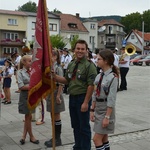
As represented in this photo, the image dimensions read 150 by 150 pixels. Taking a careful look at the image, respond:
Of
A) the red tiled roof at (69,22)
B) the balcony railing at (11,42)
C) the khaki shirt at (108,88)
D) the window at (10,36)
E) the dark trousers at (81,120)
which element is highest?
the red tiled roof at (69,22)

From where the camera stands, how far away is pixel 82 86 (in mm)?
4629

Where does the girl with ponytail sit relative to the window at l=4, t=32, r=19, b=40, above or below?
below

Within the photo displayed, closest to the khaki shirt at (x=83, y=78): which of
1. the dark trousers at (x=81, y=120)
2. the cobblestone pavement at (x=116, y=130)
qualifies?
the dark trousers at (x=81, y=120)

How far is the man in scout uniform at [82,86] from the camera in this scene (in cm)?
455

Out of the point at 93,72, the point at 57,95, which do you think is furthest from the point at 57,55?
the point at 93,72

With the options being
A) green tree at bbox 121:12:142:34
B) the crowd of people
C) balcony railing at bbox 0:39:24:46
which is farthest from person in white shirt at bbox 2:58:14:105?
green tree at bbox 121:12:142:34

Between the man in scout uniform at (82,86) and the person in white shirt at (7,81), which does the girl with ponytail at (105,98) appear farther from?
the person in white shirt at (7,81)

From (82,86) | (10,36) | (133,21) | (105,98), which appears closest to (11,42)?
(10,36)

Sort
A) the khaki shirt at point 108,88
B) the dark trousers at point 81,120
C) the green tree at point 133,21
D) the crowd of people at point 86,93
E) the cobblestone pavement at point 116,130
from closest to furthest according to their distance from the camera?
1. the khaki shirt at point 108,88
2. the crowd of people at point 86,93
3. the dark trousers at point 81,120
4. the cobblestone pavement at point 116,130
5. the green tree at point 133,21

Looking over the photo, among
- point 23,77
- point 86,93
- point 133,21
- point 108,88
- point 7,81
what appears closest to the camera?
point 108,88

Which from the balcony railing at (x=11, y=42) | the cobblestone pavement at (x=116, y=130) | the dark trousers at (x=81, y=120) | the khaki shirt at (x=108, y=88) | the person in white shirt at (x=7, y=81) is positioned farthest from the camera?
the balcony railing at (x=11, y=42)

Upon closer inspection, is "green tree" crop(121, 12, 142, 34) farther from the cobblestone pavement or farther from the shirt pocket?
the shirt pocket

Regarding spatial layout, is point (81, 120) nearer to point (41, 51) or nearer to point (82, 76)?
point (82, 76)

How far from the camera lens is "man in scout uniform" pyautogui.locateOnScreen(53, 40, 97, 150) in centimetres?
455
